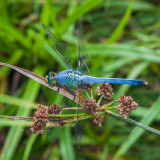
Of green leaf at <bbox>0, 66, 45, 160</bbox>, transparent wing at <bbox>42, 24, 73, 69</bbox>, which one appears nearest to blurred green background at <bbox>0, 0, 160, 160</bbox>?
green leaf at <bbox>0, 66, 45, 160</bbox>

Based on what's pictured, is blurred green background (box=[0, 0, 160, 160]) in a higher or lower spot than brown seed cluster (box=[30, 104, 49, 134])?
higher

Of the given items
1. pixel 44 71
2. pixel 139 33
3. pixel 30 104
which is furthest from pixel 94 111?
pixel 139 33

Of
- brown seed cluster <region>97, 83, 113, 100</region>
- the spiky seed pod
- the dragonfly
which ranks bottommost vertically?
the spiky seed pod

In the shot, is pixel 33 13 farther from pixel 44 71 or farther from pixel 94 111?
pixel 94 111

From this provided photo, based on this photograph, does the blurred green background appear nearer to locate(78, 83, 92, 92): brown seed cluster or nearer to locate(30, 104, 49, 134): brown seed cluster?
locate(78, 83, 92, 92): brown seed cluster

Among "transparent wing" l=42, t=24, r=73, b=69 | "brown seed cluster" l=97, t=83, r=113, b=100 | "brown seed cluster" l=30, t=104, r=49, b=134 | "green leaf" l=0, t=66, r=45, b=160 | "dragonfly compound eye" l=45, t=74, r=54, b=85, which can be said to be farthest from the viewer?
"green leaf" l=0, t=66, r=45, b=160

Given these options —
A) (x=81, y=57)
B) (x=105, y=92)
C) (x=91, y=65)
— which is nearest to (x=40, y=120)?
(x=105, y=92)

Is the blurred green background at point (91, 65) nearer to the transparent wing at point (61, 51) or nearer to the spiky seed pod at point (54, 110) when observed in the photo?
the transparent wing at point (61, 51)

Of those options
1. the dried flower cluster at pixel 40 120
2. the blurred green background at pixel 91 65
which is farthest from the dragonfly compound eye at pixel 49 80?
the blurred green background at pixel 91 65

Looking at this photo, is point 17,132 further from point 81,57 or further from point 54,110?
point 54,110
